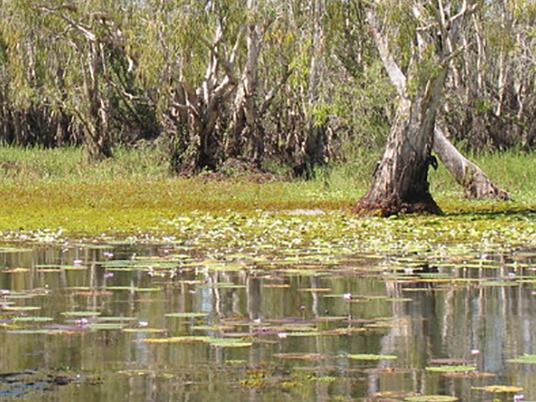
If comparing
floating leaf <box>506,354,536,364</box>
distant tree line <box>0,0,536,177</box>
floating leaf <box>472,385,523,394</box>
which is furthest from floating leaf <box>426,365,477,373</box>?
distant tree line <box>0,0,536,177</box>

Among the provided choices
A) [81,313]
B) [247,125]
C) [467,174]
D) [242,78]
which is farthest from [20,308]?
[247,125]

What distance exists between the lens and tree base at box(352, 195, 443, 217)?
21531mm

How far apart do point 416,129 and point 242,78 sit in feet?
44.0

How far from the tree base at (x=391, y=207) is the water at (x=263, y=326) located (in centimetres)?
677

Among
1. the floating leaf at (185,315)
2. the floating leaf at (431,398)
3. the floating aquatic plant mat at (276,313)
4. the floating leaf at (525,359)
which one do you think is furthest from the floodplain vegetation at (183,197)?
the floating leaf at (431,398)

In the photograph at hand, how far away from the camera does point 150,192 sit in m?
27.9

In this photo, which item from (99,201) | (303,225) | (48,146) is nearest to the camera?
(303,225)

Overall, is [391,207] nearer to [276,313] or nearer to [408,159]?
[408,159]

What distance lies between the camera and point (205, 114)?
34781mm

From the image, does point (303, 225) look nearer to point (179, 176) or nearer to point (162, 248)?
point (162, 248)

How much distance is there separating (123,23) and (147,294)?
22.7 meters

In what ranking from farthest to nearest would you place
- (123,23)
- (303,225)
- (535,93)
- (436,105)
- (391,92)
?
1. (535,93)
2. (123,23)
3. (391,92)
4. (436,105)
5. (303,225)

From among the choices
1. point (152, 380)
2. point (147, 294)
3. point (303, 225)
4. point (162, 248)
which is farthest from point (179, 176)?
point (152, 380)

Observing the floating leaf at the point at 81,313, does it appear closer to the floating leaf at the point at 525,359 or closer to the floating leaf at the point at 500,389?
the floating leaf at the point at 525,359
